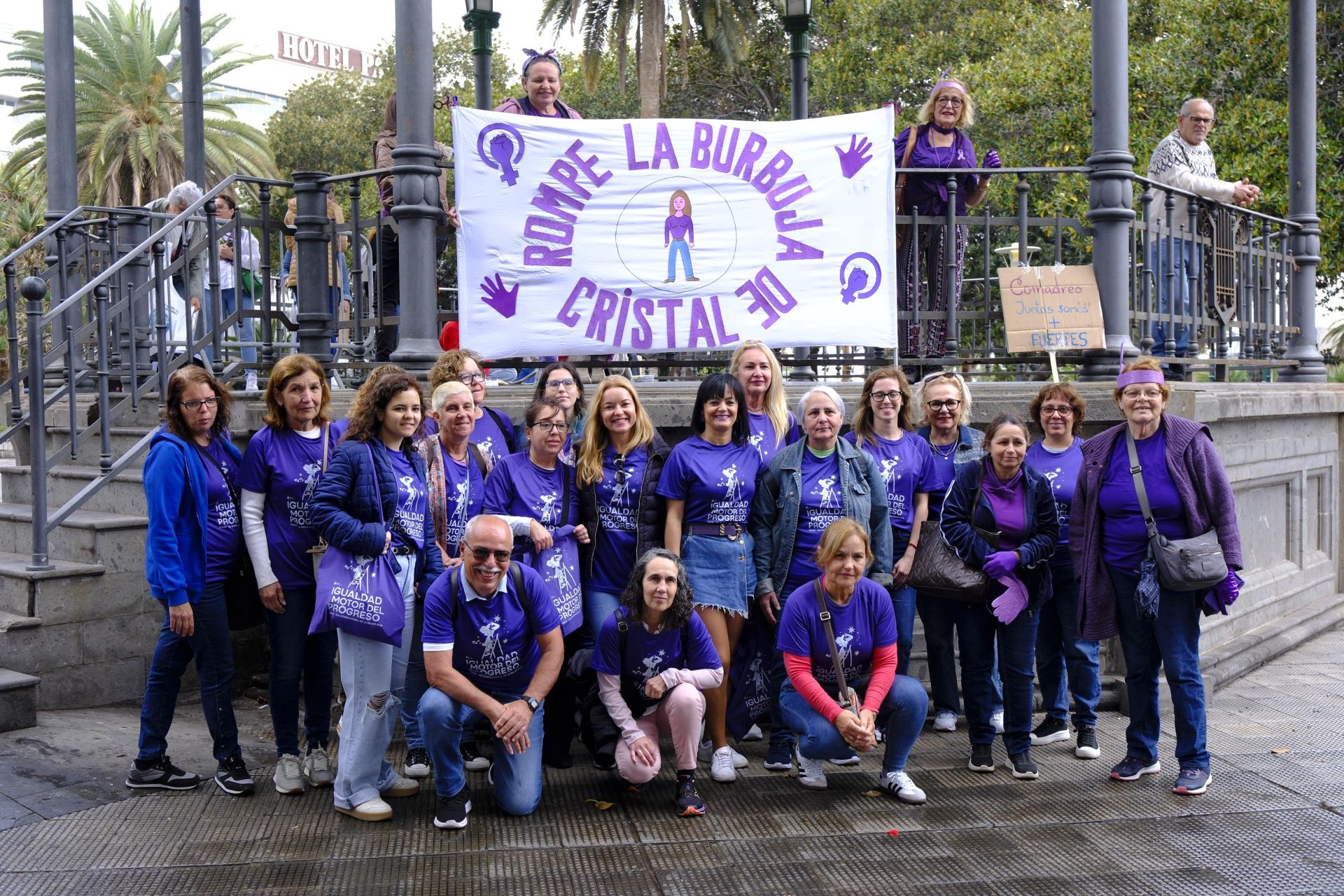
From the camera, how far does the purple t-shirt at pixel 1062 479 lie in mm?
6082

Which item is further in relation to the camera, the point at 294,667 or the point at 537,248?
the point at 537,248

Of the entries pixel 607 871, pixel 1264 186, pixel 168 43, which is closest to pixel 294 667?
pixel 607 871

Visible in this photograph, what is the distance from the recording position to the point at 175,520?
5328 mm

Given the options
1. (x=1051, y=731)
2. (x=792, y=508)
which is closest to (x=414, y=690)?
(x=792, y=508)

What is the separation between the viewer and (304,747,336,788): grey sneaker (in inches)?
219

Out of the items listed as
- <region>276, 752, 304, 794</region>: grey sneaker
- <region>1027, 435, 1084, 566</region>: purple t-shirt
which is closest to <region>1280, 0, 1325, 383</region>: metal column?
<region>1027, 435, 1084, 566</region>: purple t-shirt

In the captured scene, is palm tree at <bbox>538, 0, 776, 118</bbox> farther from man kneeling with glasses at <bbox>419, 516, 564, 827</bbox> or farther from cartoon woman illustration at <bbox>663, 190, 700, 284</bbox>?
man kneeling with glasses at <bbox>419, 516, 564, 827</bbox>

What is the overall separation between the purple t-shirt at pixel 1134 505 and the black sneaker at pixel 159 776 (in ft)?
13.8

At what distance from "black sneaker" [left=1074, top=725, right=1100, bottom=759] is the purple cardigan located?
586mm

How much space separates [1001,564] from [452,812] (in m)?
2.65

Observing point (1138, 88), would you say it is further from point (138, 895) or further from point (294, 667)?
point (138, 895)

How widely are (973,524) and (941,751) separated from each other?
1161 millimetres

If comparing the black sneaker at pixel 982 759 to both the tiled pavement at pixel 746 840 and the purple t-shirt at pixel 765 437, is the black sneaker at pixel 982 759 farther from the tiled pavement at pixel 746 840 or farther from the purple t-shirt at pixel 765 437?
the purple t-shirt at pixel 765 437

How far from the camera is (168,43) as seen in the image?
30.3 metres
